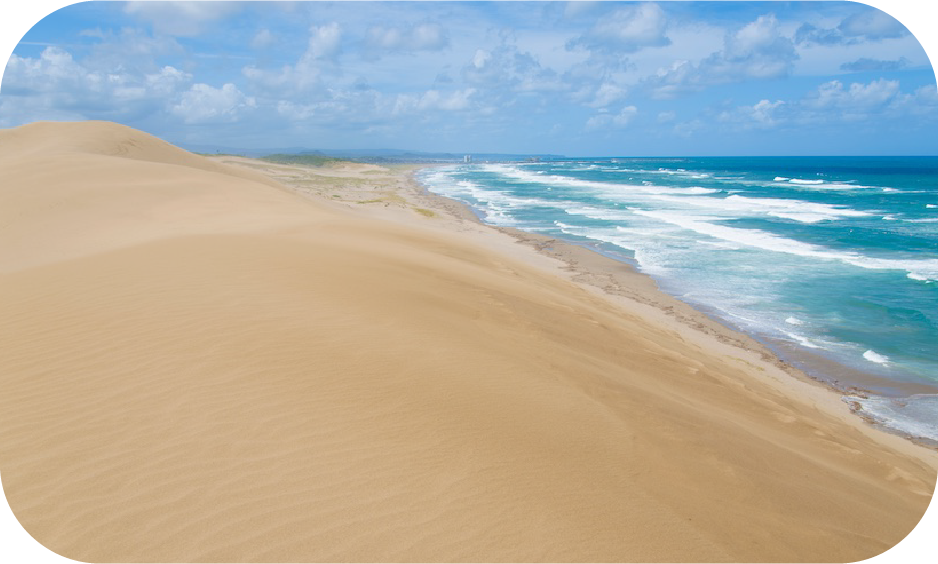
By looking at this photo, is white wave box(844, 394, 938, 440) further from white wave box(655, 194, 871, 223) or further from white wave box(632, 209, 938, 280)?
white wave box(655, 194, 871, 223)

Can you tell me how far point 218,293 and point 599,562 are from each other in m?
6.26

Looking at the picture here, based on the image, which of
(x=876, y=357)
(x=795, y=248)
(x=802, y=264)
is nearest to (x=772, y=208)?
(x=795, y=248)

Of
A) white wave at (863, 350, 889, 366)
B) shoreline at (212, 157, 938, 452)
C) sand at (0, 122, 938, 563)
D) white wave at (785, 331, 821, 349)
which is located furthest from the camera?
white wave at (785, 331, 821, 349)

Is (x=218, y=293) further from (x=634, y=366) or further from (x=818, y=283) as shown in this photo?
(x=818, y=283)

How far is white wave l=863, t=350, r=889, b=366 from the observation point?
42.6ft

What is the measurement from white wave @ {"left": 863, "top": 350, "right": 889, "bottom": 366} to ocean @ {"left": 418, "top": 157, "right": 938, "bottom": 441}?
41mm

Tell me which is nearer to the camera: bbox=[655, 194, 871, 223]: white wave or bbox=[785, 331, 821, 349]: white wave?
bbox=[785, 331, 821, 349]: white wave

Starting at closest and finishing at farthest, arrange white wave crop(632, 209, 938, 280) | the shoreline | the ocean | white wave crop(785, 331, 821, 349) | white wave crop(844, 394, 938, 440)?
white wave crop(844, 394, 938, 440) < the shoreline < the ocean < white wave crop(785, 331, 821, 349) < white wave crop(632, 209, 938, 280)

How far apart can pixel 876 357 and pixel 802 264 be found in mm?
10585

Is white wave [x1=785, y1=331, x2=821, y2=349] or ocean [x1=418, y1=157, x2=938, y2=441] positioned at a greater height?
ocean [x1=418, y1=157, x2=938, y2=441]

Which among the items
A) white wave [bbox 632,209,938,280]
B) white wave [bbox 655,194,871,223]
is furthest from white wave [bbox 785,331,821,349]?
white wave [bbox 655,194,871,223]

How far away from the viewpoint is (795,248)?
A: 87.7ft

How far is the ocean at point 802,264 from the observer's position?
1352 cm

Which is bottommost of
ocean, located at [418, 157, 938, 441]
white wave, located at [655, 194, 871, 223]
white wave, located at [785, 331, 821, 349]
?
Result: white wave, located at [785, 331, 821, 349]
